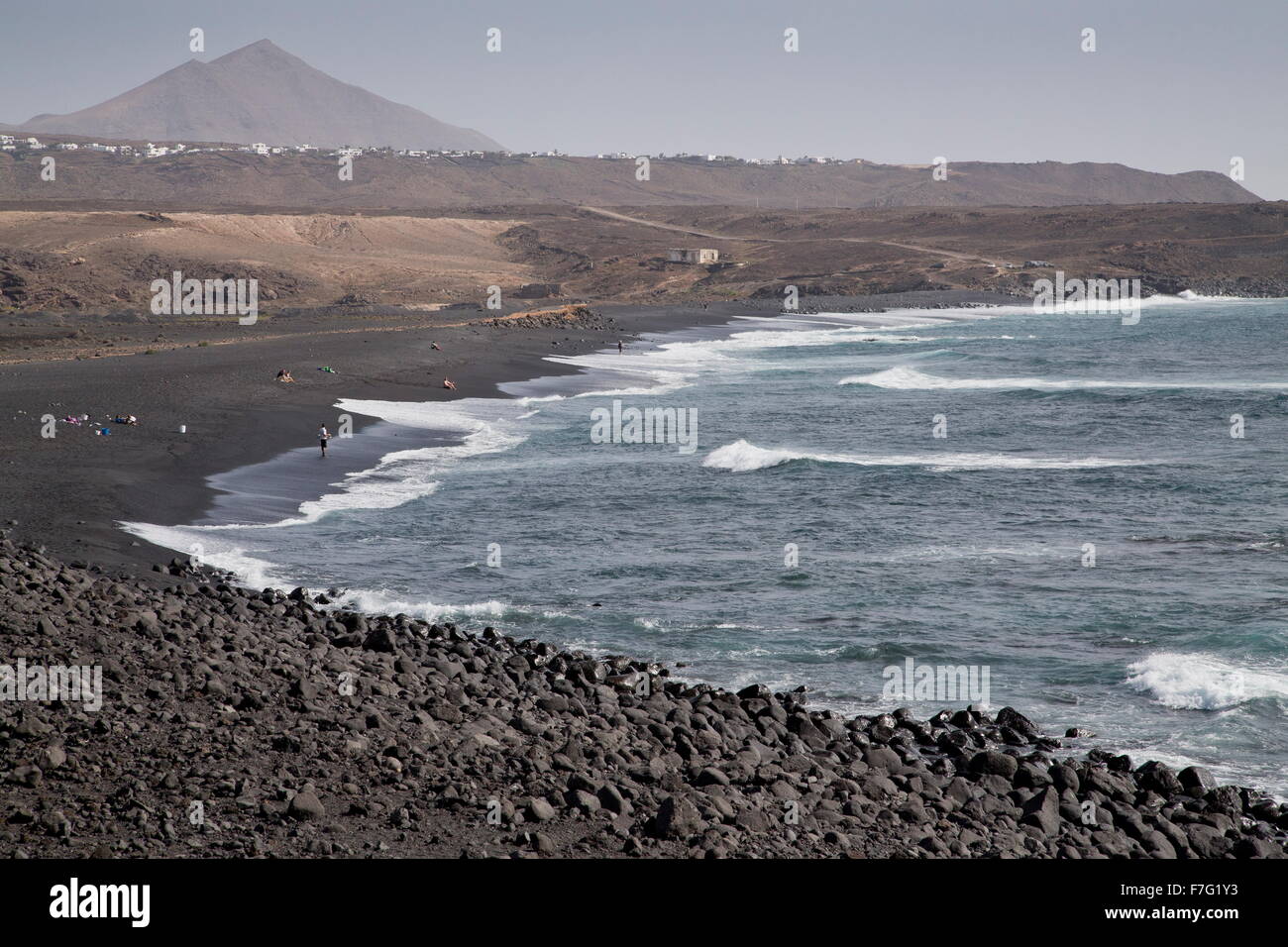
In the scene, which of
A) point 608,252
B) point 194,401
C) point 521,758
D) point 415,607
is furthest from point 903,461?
point 608,252

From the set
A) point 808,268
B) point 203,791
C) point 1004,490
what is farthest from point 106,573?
point 808,268

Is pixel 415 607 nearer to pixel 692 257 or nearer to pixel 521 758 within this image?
pixel 521 758

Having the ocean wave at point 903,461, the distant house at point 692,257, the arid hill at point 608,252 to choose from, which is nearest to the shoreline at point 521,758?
the ocean wave at point 903,461

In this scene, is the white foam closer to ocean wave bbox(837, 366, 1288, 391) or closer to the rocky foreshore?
the rocky foreshore

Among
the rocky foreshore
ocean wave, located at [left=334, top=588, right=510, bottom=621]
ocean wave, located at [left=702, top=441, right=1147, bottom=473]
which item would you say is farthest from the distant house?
the rocky foreshore

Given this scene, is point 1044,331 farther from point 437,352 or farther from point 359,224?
point 359,224

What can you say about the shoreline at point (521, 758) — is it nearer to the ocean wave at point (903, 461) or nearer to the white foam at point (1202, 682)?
the white foam at point (1202, 682)
